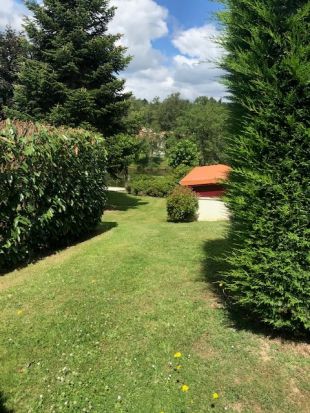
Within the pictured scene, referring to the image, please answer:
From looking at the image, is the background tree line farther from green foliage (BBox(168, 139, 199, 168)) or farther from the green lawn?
green foliage (BBox(168, 139, 199, 168))

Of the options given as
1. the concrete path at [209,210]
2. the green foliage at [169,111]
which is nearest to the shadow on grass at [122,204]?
the concrete path at [209,210]

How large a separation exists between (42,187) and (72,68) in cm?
1067

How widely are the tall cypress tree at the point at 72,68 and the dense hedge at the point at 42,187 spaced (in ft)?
24.6

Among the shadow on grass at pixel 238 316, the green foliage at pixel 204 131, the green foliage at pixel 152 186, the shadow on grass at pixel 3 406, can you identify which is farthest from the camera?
the green foliage at pixel 204 131

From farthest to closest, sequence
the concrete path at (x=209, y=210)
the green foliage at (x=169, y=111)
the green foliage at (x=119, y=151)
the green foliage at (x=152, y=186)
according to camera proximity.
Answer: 1. the green foliage at (x=169, y=111)
2. the green foliage at (x=152, y=186)
3. the green foliage at (x=119, y=151)
4. the concrete path at (x=209, y=210)

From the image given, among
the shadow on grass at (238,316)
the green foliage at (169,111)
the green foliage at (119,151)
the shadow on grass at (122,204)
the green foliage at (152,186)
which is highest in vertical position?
the green foliage at (169,111)

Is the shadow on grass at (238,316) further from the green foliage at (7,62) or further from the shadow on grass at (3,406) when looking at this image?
the green foliage at (7,62)

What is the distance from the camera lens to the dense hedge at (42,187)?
626 centimetres

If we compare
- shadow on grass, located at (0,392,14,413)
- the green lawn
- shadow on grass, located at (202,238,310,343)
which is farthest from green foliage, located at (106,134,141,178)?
shadow on grass, located at (0,392,14,413)

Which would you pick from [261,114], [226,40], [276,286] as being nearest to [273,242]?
[276,286]

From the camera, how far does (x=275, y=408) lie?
3.19 m

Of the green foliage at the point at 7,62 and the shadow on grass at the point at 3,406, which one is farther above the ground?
the green foliage at the point at 7,62

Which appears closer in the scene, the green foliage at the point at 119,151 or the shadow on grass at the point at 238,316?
the shadow on grass at the point at 238,316

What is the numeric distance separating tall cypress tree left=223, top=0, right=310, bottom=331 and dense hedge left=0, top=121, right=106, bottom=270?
4070 millimetres
